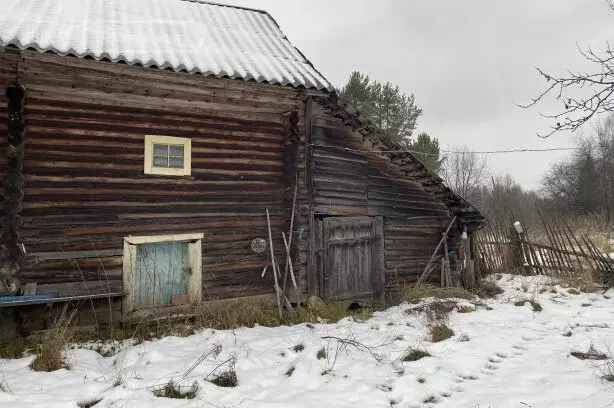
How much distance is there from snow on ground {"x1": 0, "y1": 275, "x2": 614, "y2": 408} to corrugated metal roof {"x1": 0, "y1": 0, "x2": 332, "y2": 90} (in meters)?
4.62

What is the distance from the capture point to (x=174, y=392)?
14.3 feet

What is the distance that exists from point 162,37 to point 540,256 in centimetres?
1238

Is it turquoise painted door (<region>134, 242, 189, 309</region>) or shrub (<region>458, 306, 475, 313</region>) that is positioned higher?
turquoise painted door (<region>134, 242, 189, 309</region>)

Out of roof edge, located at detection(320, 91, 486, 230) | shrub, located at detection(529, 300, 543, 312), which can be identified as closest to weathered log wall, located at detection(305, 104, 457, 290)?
roof edge, located at detection(320, 91, 486, 230)

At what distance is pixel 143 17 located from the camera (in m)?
9.34

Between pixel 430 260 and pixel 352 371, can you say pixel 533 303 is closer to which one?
pixel 430 260

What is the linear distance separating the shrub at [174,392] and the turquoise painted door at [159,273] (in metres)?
3.32

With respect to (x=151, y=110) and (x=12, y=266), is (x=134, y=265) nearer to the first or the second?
(x=12, y=266)

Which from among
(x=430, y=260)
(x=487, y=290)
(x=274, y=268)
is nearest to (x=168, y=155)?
(x=274, y=268)

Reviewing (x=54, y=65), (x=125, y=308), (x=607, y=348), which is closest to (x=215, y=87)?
(x=54, y=65)

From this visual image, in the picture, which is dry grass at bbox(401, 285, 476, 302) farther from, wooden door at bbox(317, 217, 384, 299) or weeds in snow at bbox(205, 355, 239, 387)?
weeds in snow at bbox(205, 355, 239, 387)

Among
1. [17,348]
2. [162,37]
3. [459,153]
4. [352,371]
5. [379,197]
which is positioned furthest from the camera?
[459,153]

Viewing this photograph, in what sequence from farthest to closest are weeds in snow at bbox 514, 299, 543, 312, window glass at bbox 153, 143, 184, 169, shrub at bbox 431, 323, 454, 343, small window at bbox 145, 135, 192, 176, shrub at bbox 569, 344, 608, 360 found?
1. weeds in snow at bbox 514, 299, 543, 312
2. window glass at bbox 153, 143, 184, 169
3. small window at bbox 145, 135, 192, 176
4. shrub at bbox 431, 323, 454, 343
5. shrub at bbox 569, 344, 608, 360

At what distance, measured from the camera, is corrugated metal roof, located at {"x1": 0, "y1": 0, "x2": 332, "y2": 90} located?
672 cm
